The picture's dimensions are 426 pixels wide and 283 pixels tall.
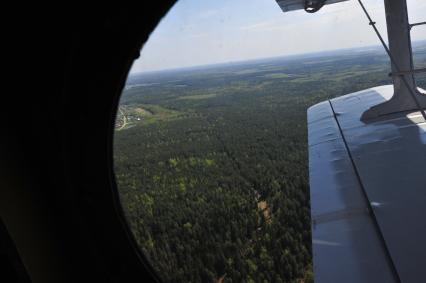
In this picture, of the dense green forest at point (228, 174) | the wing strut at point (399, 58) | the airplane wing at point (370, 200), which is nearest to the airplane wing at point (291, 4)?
the wing strut at point (399, 58)

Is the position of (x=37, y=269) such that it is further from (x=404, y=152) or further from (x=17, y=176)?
(x=404, y=152)

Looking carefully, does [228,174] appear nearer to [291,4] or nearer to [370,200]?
[291,4]

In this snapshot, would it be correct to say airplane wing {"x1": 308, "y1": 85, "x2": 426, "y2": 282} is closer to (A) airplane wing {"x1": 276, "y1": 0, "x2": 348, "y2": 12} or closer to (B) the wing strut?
(B) the wing strut

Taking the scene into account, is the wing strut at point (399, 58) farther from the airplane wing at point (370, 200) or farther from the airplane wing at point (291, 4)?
the airplane wing at point (291, 4)

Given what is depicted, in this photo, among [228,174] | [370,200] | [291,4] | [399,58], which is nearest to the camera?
[370,200]

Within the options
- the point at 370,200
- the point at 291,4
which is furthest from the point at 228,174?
the point at 370,200

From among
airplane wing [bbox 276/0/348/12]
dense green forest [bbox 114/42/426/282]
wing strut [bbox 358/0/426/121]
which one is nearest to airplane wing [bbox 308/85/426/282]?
wing strut [bbox 358/0/426/121]

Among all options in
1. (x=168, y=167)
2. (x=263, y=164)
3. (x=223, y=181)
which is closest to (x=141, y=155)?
(x=168, y=167)
